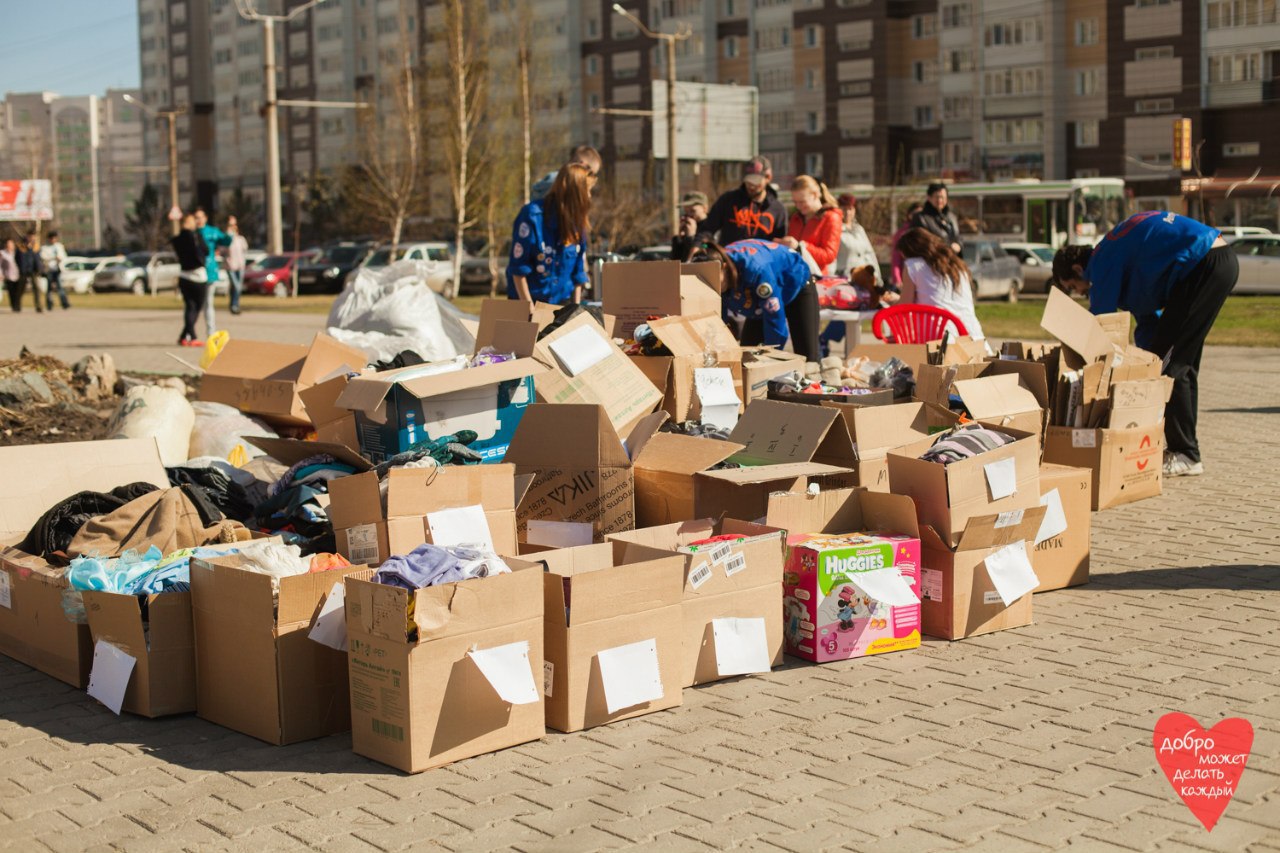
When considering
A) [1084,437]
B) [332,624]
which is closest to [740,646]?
[332,624]

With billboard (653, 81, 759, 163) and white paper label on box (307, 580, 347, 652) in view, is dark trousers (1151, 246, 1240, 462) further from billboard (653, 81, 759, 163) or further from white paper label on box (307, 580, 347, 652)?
billboard (653, 81, 759, 163)

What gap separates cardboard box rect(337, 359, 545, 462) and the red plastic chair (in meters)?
3.23

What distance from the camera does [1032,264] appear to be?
119ft

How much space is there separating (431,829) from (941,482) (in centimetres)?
246

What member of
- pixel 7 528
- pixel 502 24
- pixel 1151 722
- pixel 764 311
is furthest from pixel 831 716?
pixel 502 24

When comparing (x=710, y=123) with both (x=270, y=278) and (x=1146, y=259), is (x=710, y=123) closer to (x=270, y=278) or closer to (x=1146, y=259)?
(x=270, y=278)

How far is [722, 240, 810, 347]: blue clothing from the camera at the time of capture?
919 centimetres

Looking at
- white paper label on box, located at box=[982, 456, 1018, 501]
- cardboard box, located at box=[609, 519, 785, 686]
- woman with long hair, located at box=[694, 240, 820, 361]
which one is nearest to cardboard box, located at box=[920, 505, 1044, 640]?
white paper label on box, located at box=[982, 456, 1018, 501]

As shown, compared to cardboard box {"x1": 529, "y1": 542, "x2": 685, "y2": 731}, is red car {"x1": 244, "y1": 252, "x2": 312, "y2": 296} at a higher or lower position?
higher

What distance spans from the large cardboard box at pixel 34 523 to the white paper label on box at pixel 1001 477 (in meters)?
3.40

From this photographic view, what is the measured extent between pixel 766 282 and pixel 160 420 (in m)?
3.89

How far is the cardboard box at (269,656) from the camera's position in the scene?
14.5 feet

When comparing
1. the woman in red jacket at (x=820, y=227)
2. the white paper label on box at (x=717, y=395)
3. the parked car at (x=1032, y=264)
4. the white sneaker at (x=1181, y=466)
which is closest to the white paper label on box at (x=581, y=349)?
the white paper label on box at (x=717, y=395)

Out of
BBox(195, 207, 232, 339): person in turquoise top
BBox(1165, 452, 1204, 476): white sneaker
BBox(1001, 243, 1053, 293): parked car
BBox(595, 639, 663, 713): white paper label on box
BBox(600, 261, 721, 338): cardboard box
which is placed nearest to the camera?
BBox(595, 639, 663, 713): white paper label on box
